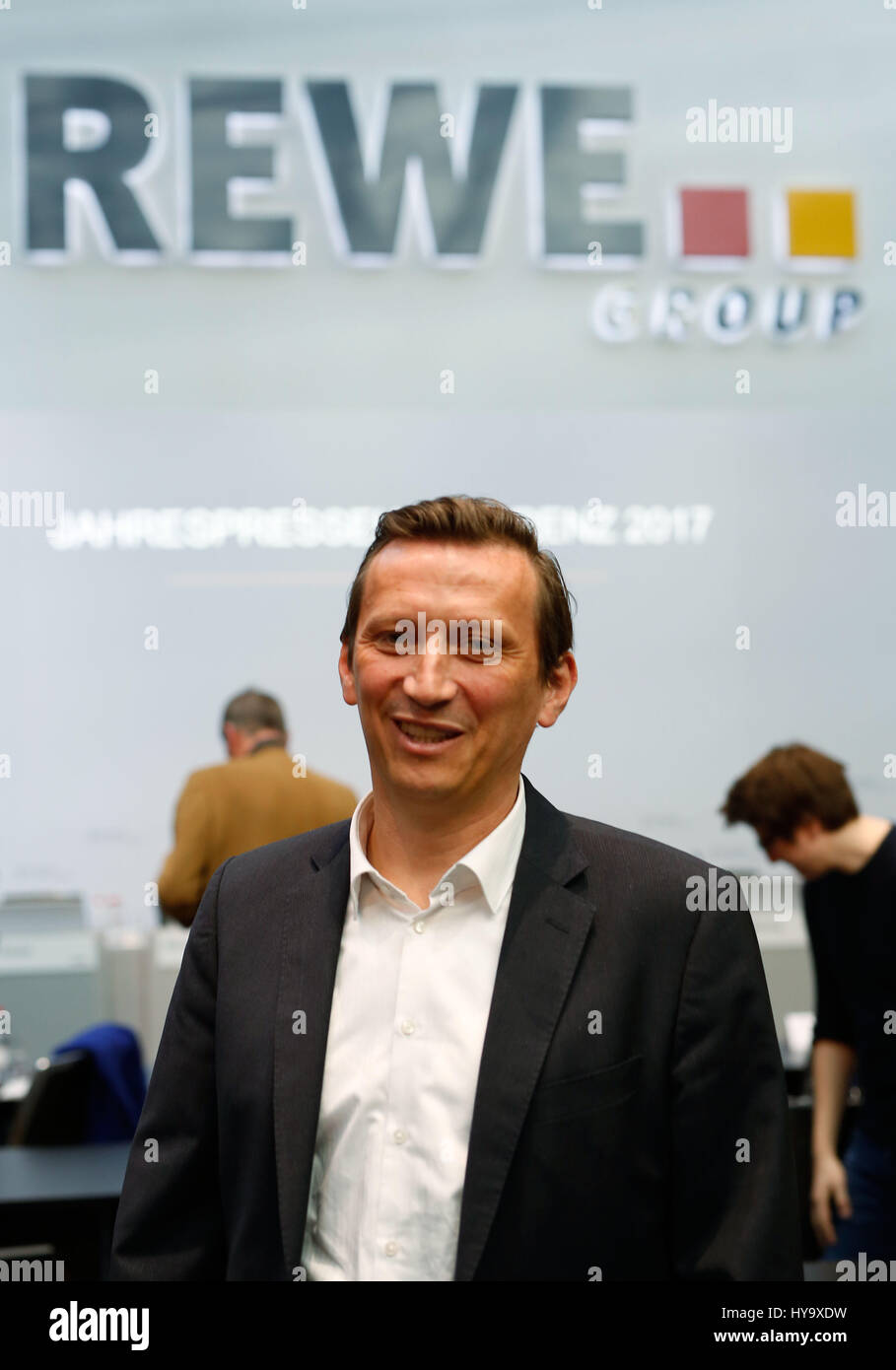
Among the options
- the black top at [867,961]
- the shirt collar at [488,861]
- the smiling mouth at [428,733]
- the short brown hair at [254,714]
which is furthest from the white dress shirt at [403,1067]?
the short brown hair at [254,714]

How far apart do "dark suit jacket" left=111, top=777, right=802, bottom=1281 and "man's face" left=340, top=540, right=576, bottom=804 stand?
0.13 meters

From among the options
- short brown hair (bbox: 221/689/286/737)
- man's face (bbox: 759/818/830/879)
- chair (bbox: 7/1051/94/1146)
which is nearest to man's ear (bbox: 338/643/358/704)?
man's face (bbox: 759/818/830/879)

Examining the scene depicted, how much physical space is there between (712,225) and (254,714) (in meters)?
2.41

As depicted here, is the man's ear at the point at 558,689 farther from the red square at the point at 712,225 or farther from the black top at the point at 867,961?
the red square at the point at 712,225

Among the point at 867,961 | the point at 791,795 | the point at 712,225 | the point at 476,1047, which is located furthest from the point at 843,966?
the point at 712,225

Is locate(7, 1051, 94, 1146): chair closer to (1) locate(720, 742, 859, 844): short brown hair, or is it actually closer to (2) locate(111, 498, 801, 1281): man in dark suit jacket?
(1) locate(720, 742, 859, 844): short brown hair

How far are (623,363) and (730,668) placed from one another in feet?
3.81

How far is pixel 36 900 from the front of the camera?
4863 mm

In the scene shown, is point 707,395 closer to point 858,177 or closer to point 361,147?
point 858,177

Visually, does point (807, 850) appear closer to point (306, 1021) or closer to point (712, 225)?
point (306, 1021)

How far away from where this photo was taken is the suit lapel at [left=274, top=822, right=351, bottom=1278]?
129 cm

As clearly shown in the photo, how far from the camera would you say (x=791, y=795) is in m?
3.02

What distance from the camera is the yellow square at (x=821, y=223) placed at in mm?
4988
